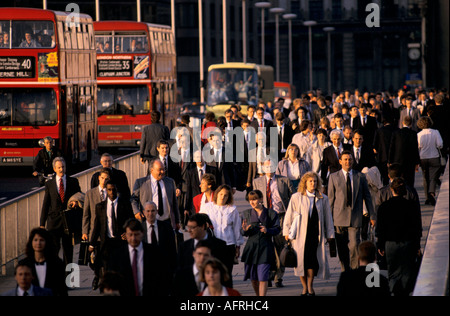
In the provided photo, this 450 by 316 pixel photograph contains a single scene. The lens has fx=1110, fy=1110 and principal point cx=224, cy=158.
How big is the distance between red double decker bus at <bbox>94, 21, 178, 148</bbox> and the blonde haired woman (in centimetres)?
2062

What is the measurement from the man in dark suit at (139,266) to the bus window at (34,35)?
15370 millimetres

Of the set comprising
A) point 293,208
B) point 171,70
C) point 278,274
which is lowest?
point 278,274

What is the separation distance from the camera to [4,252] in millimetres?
13617

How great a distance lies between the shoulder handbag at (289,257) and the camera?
465 inches

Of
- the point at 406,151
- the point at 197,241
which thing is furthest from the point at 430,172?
the point at 197,241

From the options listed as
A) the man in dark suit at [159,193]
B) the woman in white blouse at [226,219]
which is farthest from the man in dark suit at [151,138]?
the woman in white blouse at [226,219]

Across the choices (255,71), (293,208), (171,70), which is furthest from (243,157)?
(255,71)

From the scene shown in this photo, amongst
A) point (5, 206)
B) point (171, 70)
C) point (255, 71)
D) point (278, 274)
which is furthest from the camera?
point (255, 71)

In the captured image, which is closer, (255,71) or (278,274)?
(278,274)

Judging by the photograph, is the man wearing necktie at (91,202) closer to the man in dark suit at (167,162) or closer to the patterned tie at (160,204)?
the patterned tie at (160,204)

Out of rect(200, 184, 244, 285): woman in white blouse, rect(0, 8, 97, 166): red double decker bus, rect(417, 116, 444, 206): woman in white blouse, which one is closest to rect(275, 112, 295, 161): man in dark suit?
rect(417, 116, 444, 206): woman in white blouse

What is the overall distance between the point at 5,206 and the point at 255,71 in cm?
3353

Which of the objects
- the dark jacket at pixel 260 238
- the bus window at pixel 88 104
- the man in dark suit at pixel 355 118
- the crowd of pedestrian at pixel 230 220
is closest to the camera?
the crowd of pedestrian at pixel 230 220
